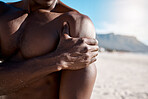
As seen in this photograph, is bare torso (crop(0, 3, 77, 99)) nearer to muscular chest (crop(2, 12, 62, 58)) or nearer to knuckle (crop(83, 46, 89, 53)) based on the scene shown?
muscular chest (crop(2, 12, 62, 58))

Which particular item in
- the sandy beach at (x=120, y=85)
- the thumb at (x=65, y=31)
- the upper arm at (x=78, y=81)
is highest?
the thumb at (x=65, y=31)

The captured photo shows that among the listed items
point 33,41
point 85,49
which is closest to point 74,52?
point 85,49

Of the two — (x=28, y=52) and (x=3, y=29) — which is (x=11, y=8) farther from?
(x=28, y=52)

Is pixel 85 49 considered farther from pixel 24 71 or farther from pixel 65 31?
pixel 24 71

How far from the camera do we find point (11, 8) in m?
0.81

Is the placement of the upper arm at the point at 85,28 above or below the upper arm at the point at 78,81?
above

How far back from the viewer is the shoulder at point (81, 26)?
68cm

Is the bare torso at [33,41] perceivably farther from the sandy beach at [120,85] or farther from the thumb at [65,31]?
the sandy beach at [120,85]

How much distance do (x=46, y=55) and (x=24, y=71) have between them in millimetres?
114

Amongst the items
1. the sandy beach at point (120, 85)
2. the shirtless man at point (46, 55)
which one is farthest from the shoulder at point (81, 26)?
the sandy beach at point (120, 85)

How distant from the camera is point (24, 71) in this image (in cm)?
61

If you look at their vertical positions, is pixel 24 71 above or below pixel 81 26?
below

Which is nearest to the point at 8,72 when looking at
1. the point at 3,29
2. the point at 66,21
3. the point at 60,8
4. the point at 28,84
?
the point at 28,84

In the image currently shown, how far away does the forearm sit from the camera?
604mm
